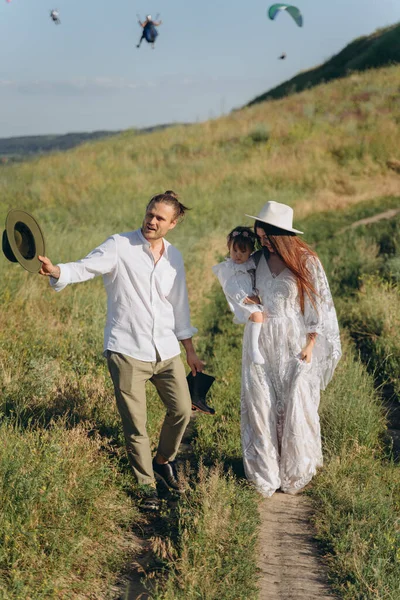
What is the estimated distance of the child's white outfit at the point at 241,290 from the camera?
4.73m

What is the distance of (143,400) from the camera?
4527mm

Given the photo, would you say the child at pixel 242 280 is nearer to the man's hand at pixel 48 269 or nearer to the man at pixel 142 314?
the man at pixel 142 314

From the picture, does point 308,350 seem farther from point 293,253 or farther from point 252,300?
point 293,253

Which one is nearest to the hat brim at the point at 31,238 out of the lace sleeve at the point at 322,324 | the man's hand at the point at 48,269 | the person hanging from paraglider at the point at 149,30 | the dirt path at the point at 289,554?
the man's hand at the point at 48,269

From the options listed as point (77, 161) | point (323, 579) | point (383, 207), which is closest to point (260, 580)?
point (323, 579)

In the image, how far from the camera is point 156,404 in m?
6.13

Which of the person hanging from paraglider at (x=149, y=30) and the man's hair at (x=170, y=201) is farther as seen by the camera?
the person hanging from paraglider at (x=149, y=30)

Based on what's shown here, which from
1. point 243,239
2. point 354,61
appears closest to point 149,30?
point 243,239

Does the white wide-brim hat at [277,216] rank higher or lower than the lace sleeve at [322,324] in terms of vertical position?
higher

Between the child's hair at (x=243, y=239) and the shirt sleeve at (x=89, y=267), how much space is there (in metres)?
0.92

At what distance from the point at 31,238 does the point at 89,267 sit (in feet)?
1.34

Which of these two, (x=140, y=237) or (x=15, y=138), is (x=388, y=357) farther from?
(x=15, y=138)

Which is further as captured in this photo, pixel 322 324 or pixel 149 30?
pixel 149 30

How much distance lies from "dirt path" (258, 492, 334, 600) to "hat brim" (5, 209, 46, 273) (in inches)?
90.6
